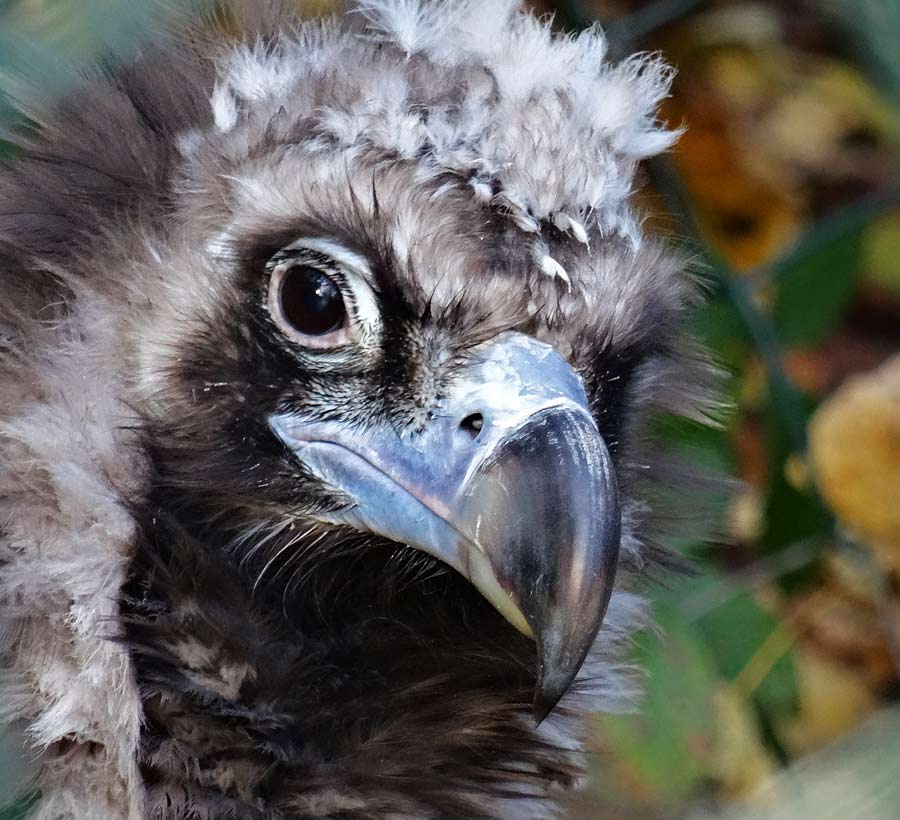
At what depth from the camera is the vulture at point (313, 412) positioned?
0.90 meters

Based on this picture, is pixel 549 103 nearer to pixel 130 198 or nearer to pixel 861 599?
pixel 130 198

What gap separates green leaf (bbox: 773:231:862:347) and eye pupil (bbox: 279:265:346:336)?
0.91 meters

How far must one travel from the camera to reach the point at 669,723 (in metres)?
1.47

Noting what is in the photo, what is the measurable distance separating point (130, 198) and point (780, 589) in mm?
1036

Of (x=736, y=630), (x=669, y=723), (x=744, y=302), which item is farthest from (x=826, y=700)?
(x=744, y=302)

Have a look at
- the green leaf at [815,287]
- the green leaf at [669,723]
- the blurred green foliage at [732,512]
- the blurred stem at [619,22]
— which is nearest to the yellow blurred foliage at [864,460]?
the blurred green foliage at [732,512]

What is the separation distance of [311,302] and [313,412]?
0.07 m

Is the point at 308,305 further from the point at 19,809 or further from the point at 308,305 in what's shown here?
the point at 19,809

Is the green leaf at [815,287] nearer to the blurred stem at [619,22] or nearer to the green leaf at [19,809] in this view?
the blurred stem at [619,22]

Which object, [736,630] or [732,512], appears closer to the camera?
[732,512]

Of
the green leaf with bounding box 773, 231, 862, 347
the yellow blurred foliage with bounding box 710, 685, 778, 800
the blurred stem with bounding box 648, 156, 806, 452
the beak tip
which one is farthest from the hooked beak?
the green leaf with bounding box 773, 231, 862, 347

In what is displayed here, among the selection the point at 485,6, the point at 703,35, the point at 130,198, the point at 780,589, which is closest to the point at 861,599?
the point at 780,589

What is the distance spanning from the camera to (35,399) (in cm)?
95

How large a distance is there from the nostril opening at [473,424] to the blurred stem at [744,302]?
0.48 metres
